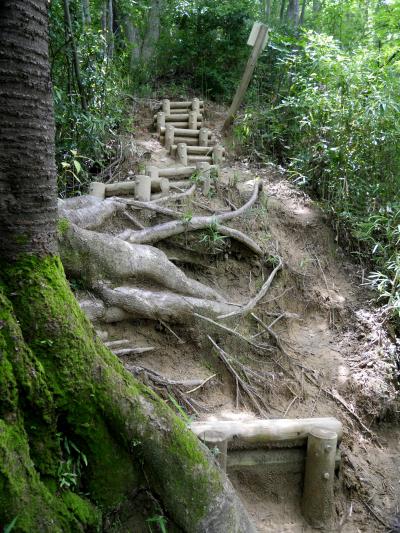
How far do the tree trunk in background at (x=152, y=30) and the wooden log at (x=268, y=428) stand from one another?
395 inches

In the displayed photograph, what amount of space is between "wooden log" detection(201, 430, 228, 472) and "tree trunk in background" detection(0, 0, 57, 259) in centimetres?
177

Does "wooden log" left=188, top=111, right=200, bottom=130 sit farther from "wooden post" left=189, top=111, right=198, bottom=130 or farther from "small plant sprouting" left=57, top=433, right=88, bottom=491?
"small plant sprouting" left=57, top=433, right=88, bottom=491

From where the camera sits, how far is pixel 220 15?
34.7 ft

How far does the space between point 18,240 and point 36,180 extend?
0.27 meters

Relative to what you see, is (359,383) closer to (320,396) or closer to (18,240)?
(320,396)

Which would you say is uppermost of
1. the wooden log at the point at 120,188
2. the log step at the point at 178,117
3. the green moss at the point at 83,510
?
the log step at the point at 178,117

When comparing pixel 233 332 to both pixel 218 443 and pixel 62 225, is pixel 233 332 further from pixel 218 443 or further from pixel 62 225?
pixel 62 225

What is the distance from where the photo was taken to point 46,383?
209 centimetres

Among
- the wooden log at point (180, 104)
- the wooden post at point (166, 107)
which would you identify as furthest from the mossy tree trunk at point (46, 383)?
the wooden log at point (180, 104)

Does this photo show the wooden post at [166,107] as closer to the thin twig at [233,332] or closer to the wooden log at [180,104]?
the wooden log at [180,104]

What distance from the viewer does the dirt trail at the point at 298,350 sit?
3.86m

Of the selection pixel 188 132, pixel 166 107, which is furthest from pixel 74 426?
pixel 166 107

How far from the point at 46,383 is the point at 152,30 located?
11.4 metres

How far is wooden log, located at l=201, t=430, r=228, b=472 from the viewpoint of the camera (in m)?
3.22
